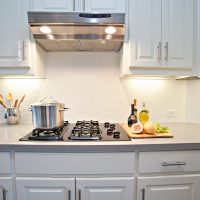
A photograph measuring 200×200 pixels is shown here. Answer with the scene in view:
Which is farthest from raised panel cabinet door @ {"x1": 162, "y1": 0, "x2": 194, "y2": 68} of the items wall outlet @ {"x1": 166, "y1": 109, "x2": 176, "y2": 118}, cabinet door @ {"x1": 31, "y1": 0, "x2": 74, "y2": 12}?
cabinet door @ {"x1": 31, "y1": 0, "x2": 74, "y2": 12}

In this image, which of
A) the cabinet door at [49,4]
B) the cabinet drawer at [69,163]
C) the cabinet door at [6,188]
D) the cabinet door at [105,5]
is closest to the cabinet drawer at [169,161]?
the cabinet drawer at [69,163]

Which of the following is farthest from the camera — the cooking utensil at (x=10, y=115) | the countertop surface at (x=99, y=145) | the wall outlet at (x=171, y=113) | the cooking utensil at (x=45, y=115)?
the wall outlet at (x=171, y=113)

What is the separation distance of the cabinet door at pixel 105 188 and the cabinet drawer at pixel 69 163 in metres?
0.05

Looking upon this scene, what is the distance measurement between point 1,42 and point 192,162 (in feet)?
5.21

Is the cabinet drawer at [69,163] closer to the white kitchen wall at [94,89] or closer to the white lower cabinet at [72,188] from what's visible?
the white lower cabinet at [72,188]

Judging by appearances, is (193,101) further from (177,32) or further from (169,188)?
(169,188)

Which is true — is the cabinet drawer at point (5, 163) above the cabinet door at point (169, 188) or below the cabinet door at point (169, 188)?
above

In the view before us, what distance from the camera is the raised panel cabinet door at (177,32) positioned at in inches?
52.6

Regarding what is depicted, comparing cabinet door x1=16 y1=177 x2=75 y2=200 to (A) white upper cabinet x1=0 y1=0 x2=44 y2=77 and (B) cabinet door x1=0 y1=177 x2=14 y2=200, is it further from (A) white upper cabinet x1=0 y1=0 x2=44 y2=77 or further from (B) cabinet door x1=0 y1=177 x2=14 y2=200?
(A) white upper cabinet x1=0 y1=0 x2=44 y2=77

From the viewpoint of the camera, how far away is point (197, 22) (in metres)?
1.36

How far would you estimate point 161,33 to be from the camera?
1338 millimetres

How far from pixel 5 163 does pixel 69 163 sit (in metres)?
0.39

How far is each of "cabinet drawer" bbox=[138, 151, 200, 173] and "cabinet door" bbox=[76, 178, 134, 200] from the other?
0.44 ft

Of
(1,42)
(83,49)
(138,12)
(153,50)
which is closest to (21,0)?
(1,42)
